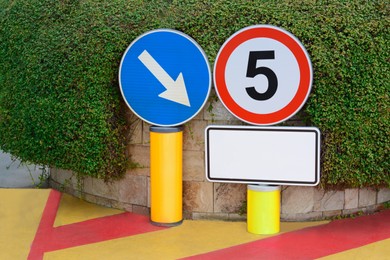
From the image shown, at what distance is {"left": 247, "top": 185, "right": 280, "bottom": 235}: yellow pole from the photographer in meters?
5.21

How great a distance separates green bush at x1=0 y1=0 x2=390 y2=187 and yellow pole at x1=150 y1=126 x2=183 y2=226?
0.38 metres

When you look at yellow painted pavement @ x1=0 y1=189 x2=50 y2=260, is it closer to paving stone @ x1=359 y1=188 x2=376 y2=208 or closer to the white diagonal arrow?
the white diagonal arrow

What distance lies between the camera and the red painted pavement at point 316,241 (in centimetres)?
491

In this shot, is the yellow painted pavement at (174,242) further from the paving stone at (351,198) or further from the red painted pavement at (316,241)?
the paving stone at (351,198)

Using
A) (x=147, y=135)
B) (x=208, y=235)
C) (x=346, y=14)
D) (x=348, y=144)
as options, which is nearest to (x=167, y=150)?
(x=147, y=135)

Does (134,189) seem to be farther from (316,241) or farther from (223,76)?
(316,241)

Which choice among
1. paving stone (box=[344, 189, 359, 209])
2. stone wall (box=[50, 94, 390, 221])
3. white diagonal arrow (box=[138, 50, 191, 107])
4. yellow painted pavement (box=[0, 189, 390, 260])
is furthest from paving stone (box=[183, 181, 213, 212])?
paving stone (box=[344, 189, 359, 209])

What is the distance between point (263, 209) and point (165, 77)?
1318 millimetres

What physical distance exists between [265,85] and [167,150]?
97cm

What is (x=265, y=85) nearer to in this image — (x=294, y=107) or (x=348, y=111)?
(x=294, y=107)

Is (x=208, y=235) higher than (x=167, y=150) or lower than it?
lower

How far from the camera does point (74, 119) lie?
5.53 metres

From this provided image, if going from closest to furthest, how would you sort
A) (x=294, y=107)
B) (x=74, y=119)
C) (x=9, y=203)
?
(x=294, y=107) < (x=74, y=119) < (x=9, y=203)

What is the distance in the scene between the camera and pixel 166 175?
5.40 metres
